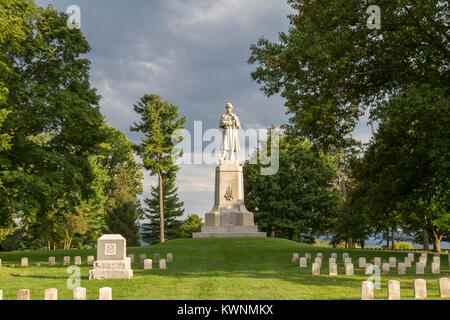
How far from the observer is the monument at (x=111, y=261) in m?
14.0

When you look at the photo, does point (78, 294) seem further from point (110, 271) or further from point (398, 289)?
point (398, 289)

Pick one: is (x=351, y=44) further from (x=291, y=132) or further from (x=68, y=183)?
(x=68, y=183)

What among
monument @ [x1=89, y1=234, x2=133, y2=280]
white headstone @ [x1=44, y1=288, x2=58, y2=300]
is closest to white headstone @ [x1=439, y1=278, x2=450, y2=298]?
white headstone @ [x1=44, y1=288, x2=58, y2=300]

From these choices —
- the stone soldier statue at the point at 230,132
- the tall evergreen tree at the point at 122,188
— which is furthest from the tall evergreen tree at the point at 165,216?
the stone soldier statue at the point at 230,132

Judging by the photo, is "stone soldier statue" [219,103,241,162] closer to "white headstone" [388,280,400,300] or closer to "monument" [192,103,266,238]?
"monument" [192,103,266,238]

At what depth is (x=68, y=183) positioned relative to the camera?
23.1 m

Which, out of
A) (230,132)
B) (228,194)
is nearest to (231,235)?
(228,194)

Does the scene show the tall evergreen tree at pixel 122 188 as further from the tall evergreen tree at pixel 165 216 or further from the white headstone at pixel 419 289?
the white headstone at pixel 419 289

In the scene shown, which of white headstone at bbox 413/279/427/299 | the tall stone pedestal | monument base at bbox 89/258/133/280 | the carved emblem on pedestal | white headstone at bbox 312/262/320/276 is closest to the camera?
white headstone at bbox 413/279/427/299

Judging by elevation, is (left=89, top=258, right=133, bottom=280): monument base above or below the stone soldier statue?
below

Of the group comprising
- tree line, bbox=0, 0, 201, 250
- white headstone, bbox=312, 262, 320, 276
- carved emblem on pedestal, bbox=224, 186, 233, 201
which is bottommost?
white headstone, bbox=312, 262, 320, 276

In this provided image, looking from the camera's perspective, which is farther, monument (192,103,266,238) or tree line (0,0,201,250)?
monument (192,103,266,238)

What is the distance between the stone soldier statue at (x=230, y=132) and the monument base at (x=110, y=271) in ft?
76.5

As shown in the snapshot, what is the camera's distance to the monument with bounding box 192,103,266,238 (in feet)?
112
